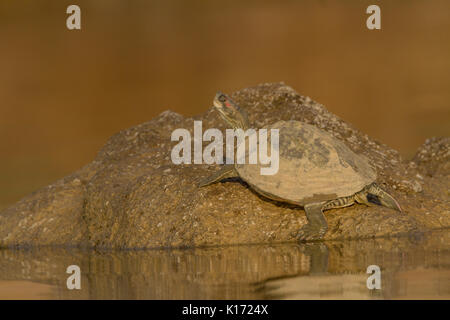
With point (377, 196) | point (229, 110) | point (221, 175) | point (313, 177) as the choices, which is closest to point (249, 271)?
point (313, 177)

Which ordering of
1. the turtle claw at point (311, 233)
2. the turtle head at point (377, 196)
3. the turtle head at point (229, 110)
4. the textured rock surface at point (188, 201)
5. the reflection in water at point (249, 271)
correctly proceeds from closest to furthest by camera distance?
1. the reflection in water at point (249, 271)
2. the turtle claw at point (311, 233)
3. the textured rock surface at point (188, 201)
4. the turtle head at point (377, 196)
5. the turtle head at point (229, 110)

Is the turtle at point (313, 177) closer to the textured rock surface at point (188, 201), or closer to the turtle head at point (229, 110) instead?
the textured rock surface at point (188, 201)

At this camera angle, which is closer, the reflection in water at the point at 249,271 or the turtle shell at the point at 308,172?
the reflection in water at the point at 249,271

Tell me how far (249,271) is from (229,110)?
392 centimetres

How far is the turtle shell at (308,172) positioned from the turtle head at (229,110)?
997 mm

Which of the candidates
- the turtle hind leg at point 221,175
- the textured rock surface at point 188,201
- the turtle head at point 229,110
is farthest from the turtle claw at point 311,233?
the turtle head at point 229,110

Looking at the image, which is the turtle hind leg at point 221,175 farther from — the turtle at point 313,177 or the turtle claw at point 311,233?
the turtle claw at point 311,233

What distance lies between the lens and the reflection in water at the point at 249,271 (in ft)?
18.3

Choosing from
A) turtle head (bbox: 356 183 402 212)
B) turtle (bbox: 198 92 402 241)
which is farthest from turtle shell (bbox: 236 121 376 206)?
turtle head (bbox: 356 183 402 212)

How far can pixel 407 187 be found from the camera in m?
10.4

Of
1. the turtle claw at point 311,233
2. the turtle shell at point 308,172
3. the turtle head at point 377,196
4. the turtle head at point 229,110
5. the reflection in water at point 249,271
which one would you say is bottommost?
the reflection in water at point 249,271

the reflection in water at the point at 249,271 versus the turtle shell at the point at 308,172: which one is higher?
the turtle shell at the point at 308,172

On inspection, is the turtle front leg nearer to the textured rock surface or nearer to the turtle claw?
the turtle claw

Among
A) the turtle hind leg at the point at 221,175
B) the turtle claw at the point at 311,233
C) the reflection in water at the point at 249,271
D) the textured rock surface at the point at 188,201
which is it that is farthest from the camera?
the turtle hind leg at the point at 221,175
